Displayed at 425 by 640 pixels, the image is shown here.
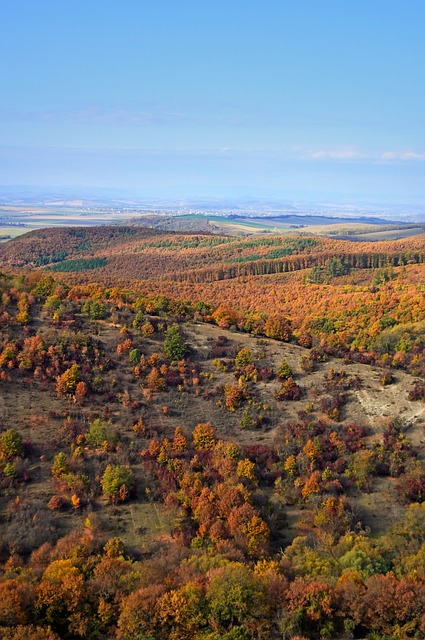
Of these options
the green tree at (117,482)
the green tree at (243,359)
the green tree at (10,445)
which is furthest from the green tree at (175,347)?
the green tree at (10,445)

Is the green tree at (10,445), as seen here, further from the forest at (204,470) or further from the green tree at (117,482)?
the green tree at (117,482)

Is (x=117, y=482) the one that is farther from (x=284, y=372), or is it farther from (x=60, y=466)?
(x=284, y=372)

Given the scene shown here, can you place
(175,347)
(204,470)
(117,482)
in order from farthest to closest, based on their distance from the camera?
1. (175,347)
2. (204,470)
3. (117,482)

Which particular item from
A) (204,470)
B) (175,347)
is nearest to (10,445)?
(204,470)

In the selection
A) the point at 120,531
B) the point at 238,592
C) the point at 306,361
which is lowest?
the point at 120,531

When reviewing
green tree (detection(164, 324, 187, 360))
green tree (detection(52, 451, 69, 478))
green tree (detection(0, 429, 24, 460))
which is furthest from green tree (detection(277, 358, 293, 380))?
green tree (detection(0, 429, 24, 460))

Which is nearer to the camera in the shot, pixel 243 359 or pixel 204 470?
pixel 204 470

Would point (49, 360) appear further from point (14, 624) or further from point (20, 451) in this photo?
point (14, 624)

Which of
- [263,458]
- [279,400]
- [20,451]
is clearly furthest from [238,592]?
[279,400]

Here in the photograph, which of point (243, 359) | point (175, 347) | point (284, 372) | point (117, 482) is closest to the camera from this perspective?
point (117, 482)
